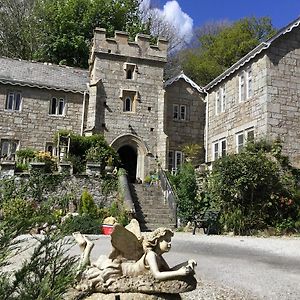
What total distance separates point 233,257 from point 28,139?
16.7 meters

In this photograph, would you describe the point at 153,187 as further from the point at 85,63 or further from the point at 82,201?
the point at 85,63

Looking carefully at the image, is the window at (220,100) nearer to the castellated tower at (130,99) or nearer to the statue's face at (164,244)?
the castellated tower at (130,99)

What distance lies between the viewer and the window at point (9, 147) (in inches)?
914

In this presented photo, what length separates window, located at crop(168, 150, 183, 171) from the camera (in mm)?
24750

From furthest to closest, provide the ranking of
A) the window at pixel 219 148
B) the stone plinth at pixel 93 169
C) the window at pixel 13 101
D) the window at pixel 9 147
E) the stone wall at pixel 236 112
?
the window at pixel 13 101, the window at pixel 9 147, the window at pixel 219 148, the stone wall at pixel 236 112, the stone plinth at pixel 93 169

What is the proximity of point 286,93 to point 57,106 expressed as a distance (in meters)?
13.4

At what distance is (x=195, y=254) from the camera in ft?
34.8

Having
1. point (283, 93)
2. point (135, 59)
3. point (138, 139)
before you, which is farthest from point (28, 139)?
point (283, 93)

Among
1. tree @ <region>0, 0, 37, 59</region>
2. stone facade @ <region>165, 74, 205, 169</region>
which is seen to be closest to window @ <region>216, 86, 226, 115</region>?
stone facade @ <region>165, 74, 205, 169</region>

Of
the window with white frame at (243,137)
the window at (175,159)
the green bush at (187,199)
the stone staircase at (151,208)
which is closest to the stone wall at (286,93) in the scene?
the window with white frame at (243,137)

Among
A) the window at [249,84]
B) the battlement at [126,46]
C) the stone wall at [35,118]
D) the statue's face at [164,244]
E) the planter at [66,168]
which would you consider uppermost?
the battlement at [126,46]

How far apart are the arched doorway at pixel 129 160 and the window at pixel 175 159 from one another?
2.19 meters

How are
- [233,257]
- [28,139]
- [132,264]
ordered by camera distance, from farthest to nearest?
[28,139] → [233,257] → [132,264]

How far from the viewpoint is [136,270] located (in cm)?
491
